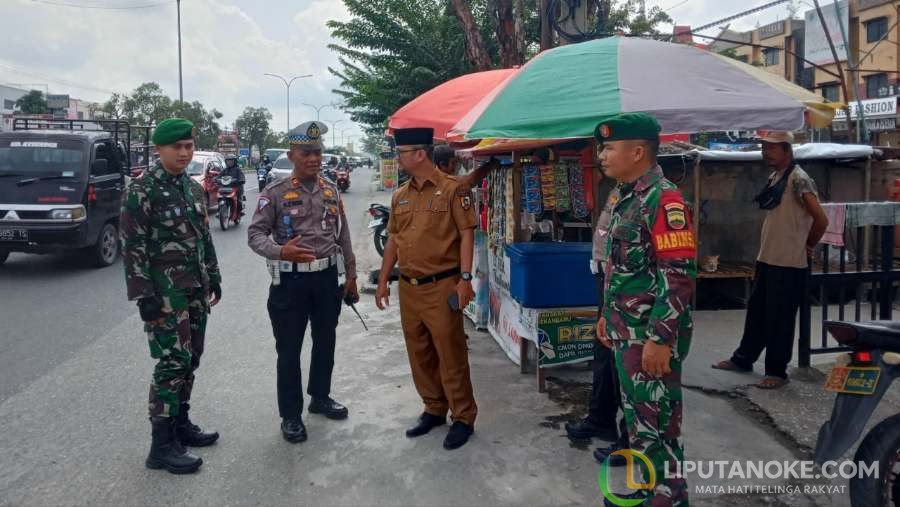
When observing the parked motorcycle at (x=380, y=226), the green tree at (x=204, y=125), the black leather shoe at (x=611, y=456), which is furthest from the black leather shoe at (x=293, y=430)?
the green tree at (x=204, y=125)

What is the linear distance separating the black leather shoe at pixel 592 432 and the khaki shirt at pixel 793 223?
1838 mm

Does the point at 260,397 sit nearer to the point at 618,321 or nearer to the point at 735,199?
the point at 618,321

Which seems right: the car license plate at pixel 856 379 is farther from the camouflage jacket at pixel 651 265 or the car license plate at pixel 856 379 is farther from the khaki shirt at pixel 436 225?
the khaki shirt at pixel 436 225

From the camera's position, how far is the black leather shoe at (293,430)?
4133mm

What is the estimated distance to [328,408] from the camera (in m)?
4.56

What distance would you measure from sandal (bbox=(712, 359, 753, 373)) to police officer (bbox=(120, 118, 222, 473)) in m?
3.89

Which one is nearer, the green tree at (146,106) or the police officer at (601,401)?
the police officer at (601,401)

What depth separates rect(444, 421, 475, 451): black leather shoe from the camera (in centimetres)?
403

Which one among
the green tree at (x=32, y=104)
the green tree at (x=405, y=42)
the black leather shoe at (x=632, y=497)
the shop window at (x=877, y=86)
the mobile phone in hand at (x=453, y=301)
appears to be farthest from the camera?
the green tree at (x=32, y=104)

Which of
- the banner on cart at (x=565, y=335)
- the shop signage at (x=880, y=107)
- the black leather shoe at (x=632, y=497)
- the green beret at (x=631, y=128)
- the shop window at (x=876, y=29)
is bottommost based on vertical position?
the black leather shoe at (x=632, y=497)

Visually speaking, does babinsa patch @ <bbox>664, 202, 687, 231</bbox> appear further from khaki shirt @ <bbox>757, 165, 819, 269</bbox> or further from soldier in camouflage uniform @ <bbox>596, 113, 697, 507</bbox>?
khaki shirt @ <bbox>757, 165, 819, 269</bbox>

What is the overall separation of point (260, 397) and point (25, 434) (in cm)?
145

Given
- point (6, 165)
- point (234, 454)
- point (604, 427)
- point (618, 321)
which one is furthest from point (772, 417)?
point (6, 165)

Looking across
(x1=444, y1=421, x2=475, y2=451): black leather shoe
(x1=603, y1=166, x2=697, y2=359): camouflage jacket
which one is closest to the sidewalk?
(x1=444, y1=421, x2=475, y2=451): black leather shoe
